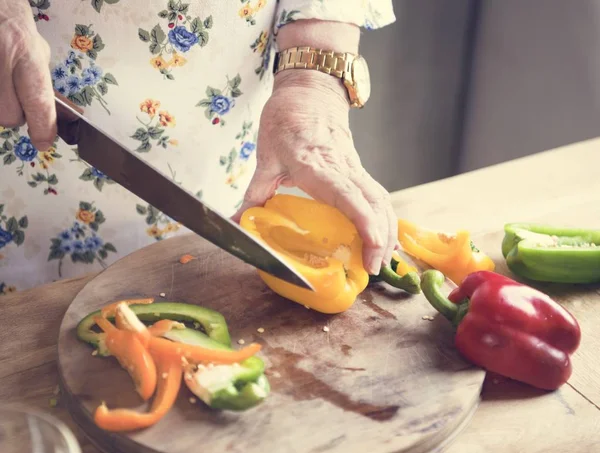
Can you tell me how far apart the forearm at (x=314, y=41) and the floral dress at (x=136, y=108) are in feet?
0.07

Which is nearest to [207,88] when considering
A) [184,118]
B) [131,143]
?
[184,118]

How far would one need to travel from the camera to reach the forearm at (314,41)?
1.32m

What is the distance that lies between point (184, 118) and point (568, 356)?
2.82ft

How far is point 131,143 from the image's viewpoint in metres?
1.40

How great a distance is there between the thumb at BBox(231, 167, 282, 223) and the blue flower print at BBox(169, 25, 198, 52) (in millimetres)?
299

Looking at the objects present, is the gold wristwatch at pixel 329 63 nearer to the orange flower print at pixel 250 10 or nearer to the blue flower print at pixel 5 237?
the orange flower print at pixel 250 10

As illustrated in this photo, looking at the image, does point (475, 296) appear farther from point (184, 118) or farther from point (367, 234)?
point (184, 118)

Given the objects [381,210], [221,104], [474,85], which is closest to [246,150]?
[221,104]

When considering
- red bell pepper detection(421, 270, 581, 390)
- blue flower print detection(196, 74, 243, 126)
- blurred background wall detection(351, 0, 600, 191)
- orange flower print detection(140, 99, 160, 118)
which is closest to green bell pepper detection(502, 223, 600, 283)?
red bell pepper detection(421, 270, 581, 390)

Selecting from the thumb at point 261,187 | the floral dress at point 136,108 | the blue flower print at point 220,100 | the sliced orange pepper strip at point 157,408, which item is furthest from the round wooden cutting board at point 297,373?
the blue flower print at point 220,100

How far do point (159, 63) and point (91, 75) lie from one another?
0.13 meters

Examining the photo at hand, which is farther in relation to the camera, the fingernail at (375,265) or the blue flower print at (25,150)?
the blue flower print at (25,150)

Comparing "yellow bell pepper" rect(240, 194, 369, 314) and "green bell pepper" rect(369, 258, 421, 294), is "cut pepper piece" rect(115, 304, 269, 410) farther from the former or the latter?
"green bell pepper" rect(369, 258, 421, 294)

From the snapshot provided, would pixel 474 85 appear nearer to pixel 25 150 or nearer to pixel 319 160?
pixel 319 160
